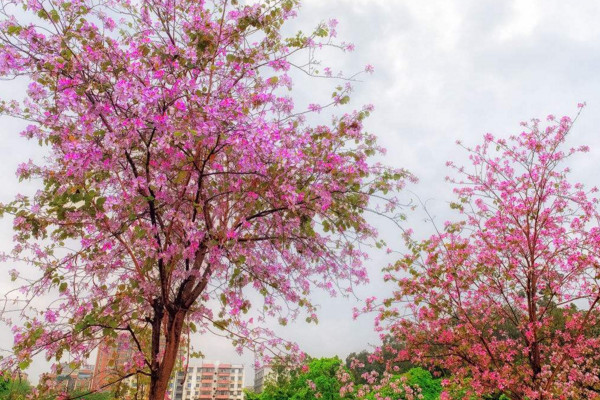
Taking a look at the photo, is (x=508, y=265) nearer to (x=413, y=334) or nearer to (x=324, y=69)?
(x=413, y=334)

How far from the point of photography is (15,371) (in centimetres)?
633

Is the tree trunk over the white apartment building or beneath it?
beneath

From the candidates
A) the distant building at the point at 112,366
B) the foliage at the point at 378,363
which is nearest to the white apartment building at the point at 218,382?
the foliage at the point at 378,363

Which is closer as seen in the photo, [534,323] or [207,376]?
[534,323]

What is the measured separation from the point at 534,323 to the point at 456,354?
1.80m

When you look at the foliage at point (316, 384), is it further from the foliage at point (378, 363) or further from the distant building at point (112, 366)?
the distant building at point (112, 366)

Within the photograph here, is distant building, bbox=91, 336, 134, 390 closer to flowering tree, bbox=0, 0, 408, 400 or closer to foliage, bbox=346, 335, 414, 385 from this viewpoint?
flowering tree, bbox=0, 0, 408, 400

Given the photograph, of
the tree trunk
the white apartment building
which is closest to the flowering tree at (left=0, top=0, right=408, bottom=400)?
the tree trunk

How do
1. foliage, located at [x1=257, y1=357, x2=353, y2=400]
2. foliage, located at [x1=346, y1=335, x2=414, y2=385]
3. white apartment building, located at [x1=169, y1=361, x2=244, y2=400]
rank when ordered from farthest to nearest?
white apartment building, located at [x1=169, y1=361, x2=244, y2=400] → foliage, located at [x1=257, y1=357, x2=353, y2=400] → foliage, located at [x1=346, y1=335, x2=414, y2=385]

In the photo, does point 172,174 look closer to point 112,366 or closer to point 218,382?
point 112,366

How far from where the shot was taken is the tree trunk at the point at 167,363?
6172 millimetres

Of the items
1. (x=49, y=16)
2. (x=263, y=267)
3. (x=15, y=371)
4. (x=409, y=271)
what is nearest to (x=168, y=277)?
(x=263, y=267)

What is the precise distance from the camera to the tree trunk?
20.2 feet

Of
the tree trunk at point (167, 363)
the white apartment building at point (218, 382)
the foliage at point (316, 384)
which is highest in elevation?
the white apartment building at point (218, 382)
